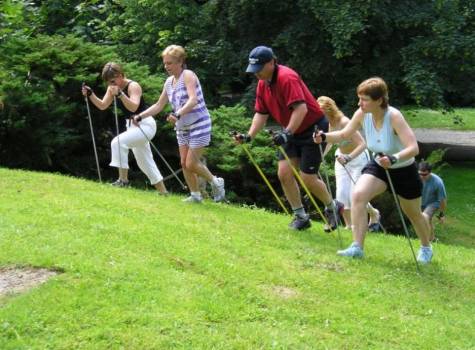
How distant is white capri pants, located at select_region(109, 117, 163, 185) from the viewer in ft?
34.3

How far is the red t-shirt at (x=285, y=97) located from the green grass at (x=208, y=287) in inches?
52.3

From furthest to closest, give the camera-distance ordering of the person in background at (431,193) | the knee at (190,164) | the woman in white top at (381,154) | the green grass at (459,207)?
the green grass at (459,207) < the person in background at (431,193) < the knee at (190,164) < the woman in white top at (381,154)

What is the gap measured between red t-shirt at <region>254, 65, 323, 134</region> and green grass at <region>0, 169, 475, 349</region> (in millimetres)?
1328

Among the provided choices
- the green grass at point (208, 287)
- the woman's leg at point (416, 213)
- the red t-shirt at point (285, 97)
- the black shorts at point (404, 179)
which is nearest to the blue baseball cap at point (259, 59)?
the red t-shirt at point (285, 97)

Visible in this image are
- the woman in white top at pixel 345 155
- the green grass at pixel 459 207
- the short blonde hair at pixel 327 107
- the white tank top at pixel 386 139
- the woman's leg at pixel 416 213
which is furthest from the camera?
the green grass at pixel 459 207

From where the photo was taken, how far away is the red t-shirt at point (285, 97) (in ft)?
26.9

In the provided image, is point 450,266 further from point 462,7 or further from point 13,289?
point 462,7

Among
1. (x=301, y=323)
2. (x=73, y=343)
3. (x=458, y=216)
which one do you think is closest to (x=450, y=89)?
(x=458, y=216)

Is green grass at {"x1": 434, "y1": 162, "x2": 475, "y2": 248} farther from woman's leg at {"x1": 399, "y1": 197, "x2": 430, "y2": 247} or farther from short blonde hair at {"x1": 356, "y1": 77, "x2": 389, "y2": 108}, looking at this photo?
short blonde hair at {"x1": 356, "y1": 77, "x2": 389, "y2": 108}

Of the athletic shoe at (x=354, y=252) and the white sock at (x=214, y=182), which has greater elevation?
the white sock at (x=214, y=182)

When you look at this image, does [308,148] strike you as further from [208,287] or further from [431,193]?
[431,193]

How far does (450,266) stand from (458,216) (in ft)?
29.9

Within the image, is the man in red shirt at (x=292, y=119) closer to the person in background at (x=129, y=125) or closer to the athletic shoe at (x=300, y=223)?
the athletic shoe at (x=300, y=223)

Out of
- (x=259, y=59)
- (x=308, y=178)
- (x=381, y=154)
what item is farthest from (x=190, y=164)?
(x=381, y=154)
